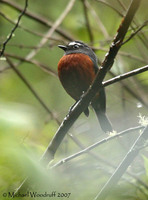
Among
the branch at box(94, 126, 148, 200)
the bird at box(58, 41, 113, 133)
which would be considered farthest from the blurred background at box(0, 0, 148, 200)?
the bird at box(58, 41, 113, 133)

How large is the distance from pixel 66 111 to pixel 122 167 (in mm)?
2652

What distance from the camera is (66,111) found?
185 inches

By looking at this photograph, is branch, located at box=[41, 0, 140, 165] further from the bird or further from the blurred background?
the bird

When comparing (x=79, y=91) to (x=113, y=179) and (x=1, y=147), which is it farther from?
(x=1, y=147)

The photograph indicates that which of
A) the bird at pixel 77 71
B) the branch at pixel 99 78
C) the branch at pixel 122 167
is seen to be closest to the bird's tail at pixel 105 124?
the bird at pixel 77 71

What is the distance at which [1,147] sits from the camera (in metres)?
1.40

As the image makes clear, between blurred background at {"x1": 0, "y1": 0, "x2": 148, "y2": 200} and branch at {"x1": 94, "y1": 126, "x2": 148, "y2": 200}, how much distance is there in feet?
0.25

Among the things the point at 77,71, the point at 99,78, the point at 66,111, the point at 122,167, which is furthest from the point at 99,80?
the point at 66,111

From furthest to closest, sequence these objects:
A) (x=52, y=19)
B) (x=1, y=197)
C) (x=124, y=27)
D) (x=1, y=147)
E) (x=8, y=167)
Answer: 1. (x=52, y=19)
2. (x=124, y=27)
3. (x=1, y=197)
4. (x=8, y=167)
5. (x=1, y=147)

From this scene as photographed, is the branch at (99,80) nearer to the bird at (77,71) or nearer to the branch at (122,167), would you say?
the branch at (122,167)

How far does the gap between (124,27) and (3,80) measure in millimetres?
4342

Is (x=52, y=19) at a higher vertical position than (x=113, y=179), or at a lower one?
higher

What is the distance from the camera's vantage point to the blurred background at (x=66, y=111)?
1651mm

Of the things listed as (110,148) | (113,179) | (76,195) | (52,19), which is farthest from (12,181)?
(52,19)
